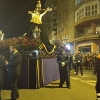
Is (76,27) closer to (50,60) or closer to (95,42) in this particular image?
(95,42)

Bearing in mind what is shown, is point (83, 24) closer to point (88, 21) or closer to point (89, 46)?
point (88, 21)

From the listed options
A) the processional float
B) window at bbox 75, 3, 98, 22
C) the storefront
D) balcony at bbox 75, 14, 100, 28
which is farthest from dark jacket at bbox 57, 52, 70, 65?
window at bbox 75, 3, 98, 22

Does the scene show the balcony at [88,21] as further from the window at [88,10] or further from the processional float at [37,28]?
the processional float at [37,28]

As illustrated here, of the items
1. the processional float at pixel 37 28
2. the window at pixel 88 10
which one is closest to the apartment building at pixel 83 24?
the window at pixel 88 10

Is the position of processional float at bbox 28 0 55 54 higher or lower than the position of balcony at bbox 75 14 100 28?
lower

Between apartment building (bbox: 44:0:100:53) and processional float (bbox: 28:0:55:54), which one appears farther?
apartment building (bbox: 44:0:100:53)

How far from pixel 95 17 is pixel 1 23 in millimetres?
18491

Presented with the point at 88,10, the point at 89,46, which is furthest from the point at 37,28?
the point at 89,46

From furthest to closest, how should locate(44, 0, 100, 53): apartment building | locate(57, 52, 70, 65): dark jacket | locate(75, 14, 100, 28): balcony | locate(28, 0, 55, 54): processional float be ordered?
locate(44, 0, 100, 53): apartment building
locate(75, 14, 100, 28): balcony
locate(28, 0, 55, 54): processional float
locate(57, 52, 70, 65): dark jacket

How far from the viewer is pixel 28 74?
943 centimetres

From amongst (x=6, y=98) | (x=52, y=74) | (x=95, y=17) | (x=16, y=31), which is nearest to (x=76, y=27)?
(x=95, y=17)

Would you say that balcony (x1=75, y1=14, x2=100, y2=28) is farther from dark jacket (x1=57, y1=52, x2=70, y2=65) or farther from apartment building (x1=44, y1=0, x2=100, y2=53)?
dark jacket (x1=57, y1=52, x2=70, y2=65)

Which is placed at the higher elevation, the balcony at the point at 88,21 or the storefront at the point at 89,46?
the balcony at the point at 88,21

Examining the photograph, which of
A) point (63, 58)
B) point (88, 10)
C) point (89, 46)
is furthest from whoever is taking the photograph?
point (89, 46)
